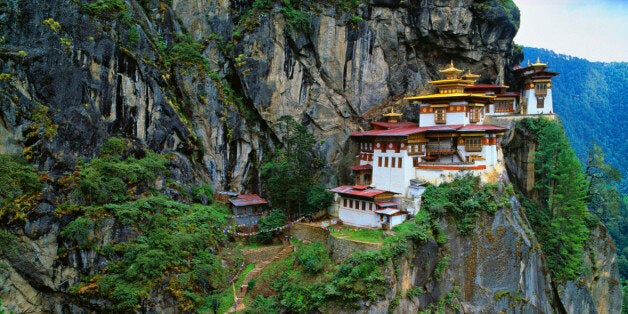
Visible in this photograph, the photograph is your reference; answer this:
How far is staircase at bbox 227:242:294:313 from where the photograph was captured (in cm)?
2491

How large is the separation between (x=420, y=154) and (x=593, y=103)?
204ft

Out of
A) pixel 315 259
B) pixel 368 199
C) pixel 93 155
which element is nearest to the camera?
pixel 315 259

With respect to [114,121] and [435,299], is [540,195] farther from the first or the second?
[114,121]

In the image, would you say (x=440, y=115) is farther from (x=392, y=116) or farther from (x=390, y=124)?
(x=392, y=116)

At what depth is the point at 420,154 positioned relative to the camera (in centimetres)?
3216

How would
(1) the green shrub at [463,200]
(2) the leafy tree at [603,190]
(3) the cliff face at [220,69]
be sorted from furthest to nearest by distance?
(2) the leafy tree at [603,190]
(1) the green shrub at [463,200]
(3) the cliff face at [220,69]

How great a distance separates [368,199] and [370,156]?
18.9ft

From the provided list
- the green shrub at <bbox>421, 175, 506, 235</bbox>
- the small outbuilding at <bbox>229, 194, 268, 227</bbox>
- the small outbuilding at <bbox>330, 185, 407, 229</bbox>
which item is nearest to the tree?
the green shrub at <bbox>421, 175, 506, 235</bbox>

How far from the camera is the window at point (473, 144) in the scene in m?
31.9

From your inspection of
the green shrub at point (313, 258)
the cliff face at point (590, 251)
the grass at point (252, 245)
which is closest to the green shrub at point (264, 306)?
the green shrub at point (313, 258)

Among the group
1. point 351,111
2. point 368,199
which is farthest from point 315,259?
point 351,111

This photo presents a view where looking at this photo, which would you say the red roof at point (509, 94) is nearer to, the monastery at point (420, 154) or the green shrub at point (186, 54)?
the monastery at point (420, 154)

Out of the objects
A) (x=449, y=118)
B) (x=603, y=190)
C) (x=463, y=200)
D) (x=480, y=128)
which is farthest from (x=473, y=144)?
(x=603, y=190)

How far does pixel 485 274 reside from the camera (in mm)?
28469
